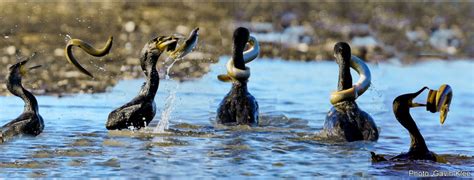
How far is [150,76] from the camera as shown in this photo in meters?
13.0

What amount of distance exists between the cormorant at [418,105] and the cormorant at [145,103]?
8.73 feet

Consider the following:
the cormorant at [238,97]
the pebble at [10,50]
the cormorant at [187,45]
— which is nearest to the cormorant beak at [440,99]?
the cormorant at [187,45]

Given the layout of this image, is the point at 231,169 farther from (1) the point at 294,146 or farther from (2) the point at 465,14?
(2) the point at 465,14

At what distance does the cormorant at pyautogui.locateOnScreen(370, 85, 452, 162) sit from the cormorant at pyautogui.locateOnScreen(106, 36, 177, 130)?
105 inches

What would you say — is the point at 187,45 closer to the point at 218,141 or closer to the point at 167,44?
the point at 167,44

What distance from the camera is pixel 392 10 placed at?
27938 millimetres

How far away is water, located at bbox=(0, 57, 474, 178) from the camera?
35.0ft

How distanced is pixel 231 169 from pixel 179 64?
365 inches

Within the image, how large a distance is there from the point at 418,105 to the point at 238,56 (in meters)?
3.34

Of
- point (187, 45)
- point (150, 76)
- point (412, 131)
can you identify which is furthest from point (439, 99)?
point (150, 76)

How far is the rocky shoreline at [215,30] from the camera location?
1936 cm

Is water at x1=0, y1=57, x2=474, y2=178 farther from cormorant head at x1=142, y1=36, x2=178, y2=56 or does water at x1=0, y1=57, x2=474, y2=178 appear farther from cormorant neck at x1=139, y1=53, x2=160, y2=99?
cormorant head at x1=142, y1=36, x2=178, y2=56

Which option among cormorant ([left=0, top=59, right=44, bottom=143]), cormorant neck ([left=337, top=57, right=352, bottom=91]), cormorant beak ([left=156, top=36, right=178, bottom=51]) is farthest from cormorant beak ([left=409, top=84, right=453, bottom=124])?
cormorant ([left=0, top=59, right=44, bottom=143])

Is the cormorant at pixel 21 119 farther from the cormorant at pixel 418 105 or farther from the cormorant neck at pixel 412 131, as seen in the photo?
the cormorant neck at pixel 412 131
